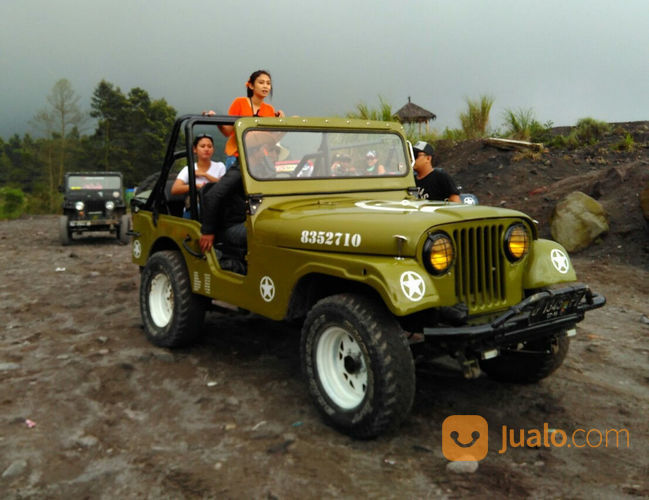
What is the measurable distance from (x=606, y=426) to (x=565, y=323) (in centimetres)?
70

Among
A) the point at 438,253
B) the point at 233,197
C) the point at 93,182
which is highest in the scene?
the point at 93,182

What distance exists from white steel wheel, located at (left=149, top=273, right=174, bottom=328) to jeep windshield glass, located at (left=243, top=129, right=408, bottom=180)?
152 cm

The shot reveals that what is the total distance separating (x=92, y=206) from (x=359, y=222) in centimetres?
1226

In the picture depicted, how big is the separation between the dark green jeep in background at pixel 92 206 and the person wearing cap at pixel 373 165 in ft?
33.6

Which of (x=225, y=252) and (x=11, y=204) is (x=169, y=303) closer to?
(x=225, y=252)

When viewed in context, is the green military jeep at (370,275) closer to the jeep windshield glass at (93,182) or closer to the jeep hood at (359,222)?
the jeep hood at (359,222)

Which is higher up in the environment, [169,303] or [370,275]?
[370,275]

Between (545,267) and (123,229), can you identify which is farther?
(123,229)

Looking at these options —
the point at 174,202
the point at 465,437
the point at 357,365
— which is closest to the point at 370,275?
the point at 357,365

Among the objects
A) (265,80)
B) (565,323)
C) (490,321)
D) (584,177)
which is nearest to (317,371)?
(490,321)

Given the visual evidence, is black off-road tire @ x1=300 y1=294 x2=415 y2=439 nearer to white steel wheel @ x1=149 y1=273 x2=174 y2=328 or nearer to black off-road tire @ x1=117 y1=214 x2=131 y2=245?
white steel wheel @ x1=149 y1=273 x2=174 y2=328

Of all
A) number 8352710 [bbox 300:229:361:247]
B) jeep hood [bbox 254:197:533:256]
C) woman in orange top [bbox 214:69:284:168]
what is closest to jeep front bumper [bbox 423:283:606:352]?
jeep hood [bbox 254:197:533:256]

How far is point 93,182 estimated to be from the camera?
14.3 meters

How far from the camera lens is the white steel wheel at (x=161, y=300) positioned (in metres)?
5.07
